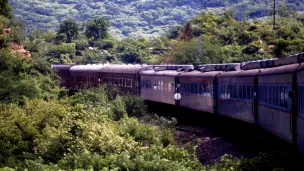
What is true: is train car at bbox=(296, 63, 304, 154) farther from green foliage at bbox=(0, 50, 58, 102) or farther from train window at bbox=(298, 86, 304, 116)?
green foliage at bbox=(0, 50, 58, 102)

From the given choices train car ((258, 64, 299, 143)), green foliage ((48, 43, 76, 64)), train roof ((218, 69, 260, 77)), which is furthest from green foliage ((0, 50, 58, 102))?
green foliage ((48, 43, 76, 64))

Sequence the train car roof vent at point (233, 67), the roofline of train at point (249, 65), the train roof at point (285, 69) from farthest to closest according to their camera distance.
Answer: the train car roof vent at point (233, 67), the roofline of train at point (249, 65), the train roof at point (285, 69)

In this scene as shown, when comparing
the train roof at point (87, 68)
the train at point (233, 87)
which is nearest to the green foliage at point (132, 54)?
the train roof at point (87, 68)

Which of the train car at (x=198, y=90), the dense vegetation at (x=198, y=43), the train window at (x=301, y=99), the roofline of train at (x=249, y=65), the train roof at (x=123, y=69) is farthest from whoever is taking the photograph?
the dense vegetation at (x=198, y=43)

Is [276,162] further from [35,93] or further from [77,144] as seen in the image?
[35,93]

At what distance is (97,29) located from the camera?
120 meters

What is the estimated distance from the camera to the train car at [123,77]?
36625 mm

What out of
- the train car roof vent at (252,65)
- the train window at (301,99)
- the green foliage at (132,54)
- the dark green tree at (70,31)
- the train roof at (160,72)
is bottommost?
the green foliage at (132,54)

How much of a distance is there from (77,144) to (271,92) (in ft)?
19.0

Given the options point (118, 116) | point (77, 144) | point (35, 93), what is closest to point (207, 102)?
point (118, 116)

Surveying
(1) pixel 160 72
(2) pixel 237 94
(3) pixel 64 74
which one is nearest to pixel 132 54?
(3) pixel 64 74

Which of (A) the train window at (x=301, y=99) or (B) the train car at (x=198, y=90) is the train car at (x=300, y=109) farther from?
(B) the train car at (x=198, y=90)

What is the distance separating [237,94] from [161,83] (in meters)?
10.4

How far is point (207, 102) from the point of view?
89.9ft
